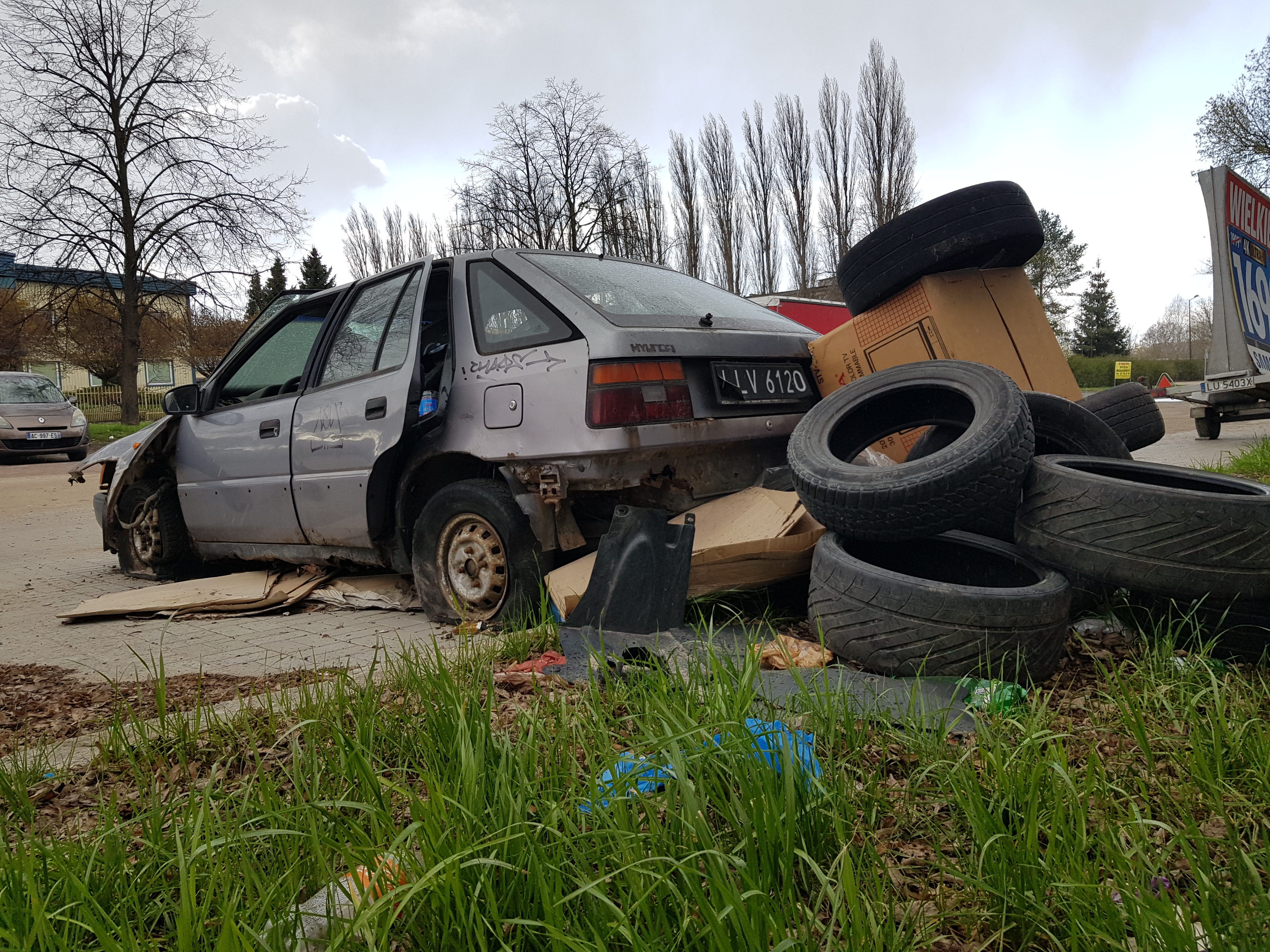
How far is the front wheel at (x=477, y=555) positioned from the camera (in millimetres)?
3668

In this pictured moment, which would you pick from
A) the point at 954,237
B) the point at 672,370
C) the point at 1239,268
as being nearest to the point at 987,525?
the point at 954,237

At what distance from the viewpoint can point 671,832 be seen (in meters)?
1.53

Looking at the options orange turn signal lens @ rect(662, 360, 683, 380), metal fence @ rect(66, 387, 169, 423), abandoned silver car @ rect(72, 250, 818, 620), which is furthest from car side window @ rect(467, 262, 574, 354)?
metal fence @ rect(66, 387, 169, 423)

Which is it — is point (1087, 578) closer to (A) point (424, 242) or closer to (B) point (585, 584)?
(B) point (585, 584)

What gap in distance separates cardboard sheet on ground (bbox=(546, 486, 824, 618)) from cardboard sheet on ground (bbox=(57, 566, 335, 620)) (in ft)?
7.00

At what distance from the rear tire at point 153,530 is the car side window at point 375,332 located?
6.58 ft

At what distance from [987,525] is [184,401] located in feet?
15.6

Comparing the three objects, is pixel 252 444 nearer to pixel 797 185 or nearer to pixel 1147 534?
pixel 1147 534

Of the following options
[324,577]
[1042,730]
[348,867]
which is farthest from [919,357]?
[324,577]

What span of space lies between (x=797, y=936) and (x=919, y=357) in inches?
119

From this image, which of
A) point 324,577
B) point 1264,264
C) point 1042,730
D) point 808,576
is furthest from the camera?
point 1264,264

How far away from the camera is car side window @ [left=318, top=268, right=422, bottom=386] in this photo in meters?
4.29

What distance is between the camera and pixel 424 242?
4247 cm

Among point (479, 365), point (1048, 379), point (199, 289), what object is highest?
point (199, 289)
